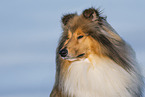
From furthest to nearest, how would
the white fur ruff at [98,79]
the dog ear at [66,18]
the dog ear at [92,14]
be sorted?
the dog ear at [66,18]
the dog ear at [92,14]
the white fur ruff at [98,79]

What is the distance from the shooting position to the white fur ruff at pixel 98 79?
7297 millimetres

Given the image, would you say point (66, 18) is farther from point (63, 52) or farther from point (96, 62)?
point (96, 62)

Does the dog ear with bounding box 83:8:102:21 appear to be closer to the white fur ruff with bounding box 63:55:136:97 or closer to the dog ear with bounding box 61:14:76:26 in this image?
the dog ear with bounding box 61:14:76:26

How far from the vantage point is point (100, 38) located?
7.47 metres

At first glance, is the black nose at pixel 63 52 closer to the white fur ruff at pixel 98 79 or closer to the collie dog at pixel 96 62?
the collie dog at pixel 96 62

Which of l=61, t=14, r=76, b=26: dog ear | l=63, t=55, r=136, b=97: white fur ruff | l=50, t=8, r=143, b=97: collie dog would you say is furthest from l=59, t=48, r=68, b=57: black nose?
l=61, t=14, r=76, b=26: dog ear

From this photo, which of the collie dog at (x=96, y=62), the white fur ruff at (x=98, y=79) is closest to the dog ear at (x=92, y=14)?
the collie dog at (x=96, y=62)

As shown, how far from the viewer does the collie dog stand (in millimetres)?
7324

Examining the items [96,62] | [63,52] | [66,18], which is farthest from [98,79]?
[66,18]

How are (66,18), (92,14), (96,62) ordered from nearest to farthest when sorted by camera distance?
(96,62) → (92,14) → (66,18)

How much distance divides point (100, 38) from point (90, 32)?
0.24 meters

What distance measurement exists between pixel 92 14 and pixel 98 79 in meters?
1.37

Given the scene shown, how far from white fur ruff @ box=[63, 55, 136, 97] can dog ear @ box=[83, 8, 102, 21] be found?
2.77 ft

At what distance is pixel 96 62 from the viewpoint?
7.31 m
